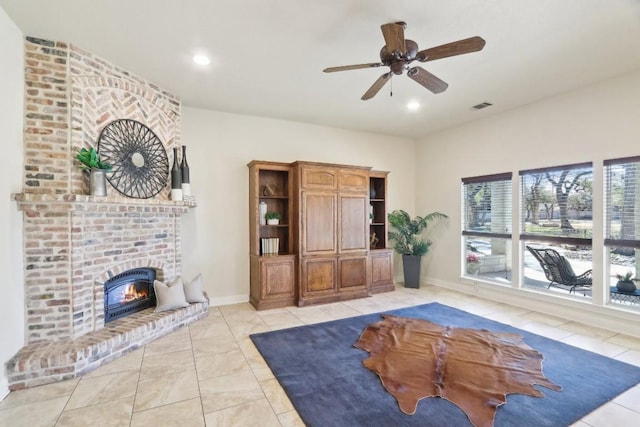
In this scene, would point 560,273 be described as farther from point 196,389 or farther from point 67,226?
point 67,226

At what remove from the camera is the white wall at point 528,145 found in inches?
142

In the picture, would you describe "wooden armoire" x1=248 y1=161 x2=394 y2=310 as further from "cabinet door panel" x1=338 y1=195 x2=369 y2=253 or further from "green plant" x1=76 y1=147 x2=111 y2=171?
"green plant" x1=76 y1=147 x2=111 y2=171

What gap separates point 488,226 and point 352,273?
2.49 meters

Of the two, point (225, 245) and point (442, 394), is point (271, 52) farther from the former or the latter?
point (442, 394)

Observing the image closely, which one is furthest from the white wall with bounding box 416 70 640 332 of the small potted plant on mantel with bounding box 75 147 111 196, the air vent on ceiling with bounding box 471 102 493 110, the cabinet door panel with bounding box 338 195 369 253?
the small potted plant on mantel with bounding box 75 147 111 196

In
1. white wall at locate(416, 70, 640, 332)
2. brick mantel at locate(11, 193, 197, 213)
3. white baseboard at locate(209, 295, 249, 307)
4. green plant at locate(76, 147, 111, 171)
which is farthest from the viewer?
white baseboard at locate(209, 295, 249, 307)

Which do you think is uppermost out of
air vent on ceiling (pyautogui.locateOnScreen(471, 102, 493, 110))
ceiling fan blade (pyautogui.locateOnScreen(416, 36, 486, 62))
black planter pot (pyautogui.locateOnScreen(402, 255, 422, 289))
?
air vent on ceiling (pyautogui.locateOnScreen(471, 102, 493, 110))

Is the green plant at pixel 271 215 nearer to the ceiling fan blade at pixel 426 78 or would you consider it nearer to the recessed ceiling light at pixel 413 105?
the recessed ceiling light at pixel 413 105

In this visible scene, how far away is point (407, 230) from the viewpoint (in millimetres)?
5973

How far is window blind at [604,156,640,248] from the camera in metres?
3.51

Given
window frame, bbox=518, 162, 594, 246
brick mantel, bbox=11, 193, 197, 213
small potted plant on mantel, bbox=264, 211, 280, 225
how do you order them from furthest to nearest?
small potted plant on mantel, bbox=264, 211, 280, 225, window frame, bbox=518, 162, 594, 246, brick mantel, bbox=11, 193, 197, 213

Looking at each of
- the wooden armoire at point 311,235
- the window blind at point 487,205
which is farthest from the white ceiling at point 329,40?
the window blind at point 487,205

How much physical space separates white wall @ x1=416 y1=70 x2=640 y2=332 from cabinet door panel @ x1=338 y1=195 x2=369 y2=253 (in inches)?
70.6

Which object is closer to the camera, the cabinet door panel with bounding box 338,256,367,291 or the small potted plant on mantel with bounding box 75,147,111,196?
the small potted plant on mantel with bounding box 75,147,111,196
